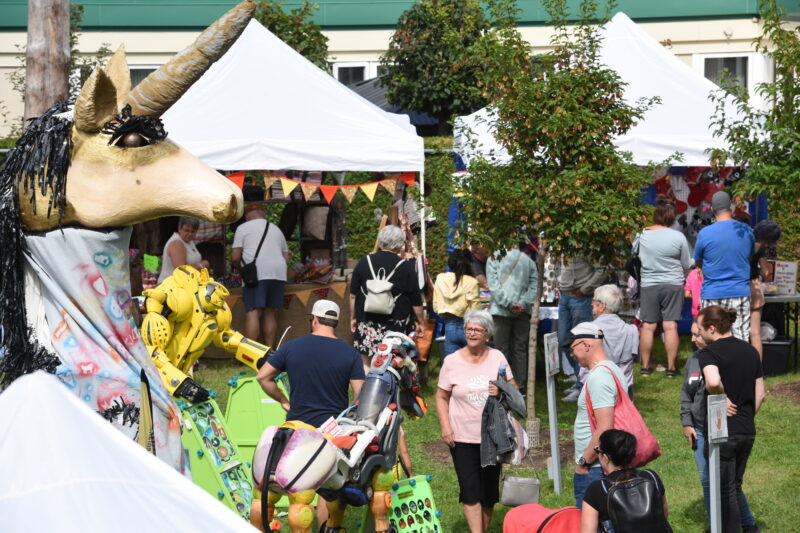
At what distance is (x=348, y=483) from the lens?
16.9 feet

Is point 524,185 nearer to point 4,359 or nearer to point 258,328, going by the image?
point 258,328

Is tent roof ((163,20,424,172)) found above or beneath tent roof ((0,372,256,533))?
above

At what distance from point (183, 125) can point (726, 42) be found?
56.2 feet

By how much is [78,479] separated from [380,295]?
7.89 metres

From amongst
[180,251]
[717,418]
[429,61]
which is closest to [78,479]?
[717,418]

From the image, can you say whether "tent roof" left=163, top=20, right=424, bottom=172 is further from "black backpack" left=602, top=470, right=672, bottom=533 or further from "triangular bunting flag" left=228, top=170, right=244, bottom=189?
"black backpack" left=602, top=470, right=672, bottom=533

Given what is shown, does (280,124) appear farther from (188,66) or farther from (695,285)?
(188,66)

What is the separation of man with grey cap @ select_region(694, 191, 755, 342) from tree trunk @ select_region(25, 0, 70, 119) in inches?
247

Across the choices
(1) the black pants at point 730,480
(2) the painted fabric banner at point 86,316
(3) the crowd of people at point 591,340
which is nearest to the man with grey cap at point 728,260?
(3) the crowd of people at point 591,340

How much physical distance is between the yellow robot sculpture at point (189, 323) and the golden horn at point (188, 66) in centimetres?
337

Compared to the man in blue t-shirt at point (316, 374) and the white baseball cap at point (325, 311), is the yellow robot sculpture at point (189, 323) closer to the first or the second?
the man in blue t-shirt at point (316, 374)

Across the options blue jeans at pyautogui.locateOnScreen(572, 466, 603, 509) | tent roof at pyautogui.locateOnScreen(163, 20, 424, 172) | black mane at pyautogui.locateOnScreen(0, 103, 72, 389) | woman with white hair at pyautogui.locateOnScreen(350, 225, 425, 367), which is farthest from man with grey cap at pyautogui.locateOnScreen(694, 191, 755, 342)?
black mane at pyautogui.locateOnScreen(0, 103, 72, 389)

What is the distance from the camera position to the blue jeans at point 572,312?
1060cm

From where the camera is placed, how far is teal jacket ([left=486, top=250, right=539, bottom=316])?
10.4 m
